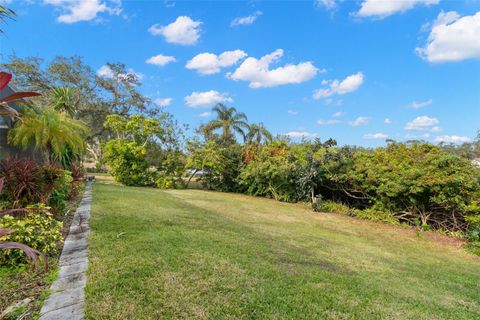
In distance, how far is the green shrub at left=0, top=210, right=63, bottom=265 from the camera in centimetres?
315

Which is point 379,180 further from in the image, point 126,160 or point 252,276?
point 126,160

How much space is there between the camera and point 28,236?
3.43 m

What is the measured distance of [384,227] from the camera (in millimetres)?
9461

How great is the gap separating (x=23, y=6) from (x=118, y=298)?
27.4 feet

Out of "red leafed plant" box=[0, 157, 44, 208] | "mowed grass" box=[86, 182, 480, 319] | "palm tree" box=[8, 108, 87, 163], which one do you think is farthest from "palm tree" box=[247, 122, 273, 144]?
"red leafed plant" box=[0, 157, 44, 208]

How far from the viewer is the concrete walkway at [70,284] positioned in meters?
2.29

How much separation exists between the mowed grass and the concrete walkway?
3.7 inches

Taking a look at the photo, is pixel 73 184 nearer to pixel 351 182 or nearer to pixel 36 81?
pixel 351 182

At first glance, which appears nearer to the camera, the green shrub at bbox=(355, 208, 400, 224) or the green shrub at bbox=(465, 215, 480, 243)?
the green shrub at bbox=(465, 215, 480, 243)

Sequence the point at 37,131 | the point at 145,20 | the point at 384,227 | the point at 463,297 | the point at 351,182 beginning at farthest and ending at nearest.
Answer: the point at 351,182
the point at 145,20
the point at 384,227
the point at 37,131
the point at 463,297

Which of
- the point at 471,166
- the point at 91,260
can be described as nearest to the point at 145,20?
the point at 91,260

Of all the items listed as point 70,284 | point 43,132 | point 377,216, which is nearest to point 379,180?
point 377,216

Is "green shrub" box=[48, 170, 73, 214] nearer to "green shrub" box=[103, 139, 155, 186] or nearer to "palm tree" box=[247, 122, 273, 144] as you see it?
"green shrub" box=[103, 139, 155, 186]

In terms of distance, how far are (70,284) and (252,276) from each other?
1906 millimetres
